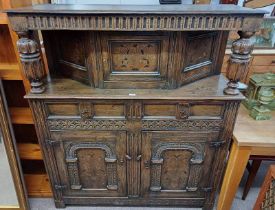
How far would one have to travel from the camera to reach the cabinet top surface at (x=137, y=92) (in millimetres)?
1185

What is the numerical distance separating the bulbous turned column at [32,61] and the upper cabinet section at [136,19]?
0.07 metres

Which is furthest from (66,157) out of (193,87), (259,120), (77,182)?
(259,120)

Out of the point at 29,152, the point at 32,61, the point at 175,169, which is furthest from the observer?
the point at 29,152

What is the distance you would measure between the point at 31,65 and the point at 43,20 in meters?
0.23

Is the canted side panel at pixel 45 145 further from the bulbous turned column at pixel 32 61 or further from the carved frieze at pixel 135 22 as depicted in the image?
the carved frieze at pixel 135 22

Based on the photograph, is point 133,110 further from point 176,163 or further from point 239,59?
point 239,59

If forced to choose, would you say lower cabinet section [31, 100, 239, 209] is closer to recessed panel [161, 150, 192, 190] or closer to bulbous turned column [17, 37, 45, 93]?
recessed panel [161, 150, 192, 190]

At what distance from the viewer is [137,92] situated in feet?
4.04

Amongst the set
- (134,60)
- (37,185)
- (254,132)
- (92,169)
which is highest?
(134,60)

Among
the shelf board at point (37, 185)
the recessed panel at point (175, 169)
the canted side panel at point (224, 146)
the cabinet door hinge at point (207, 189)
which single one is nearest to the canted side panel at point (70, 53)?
the recessed panel at point (175, 169)

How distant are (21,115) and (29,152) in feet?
0.95

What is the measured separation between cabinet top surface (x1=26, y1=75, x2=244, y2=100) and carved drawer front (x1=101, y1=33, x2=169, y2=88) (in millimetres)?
51

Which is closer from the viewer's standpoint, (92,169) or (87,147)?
(87,147)

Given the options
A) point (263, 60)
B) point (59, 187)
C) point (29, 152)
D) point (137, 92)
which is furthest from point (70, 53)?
point (263, 60)
